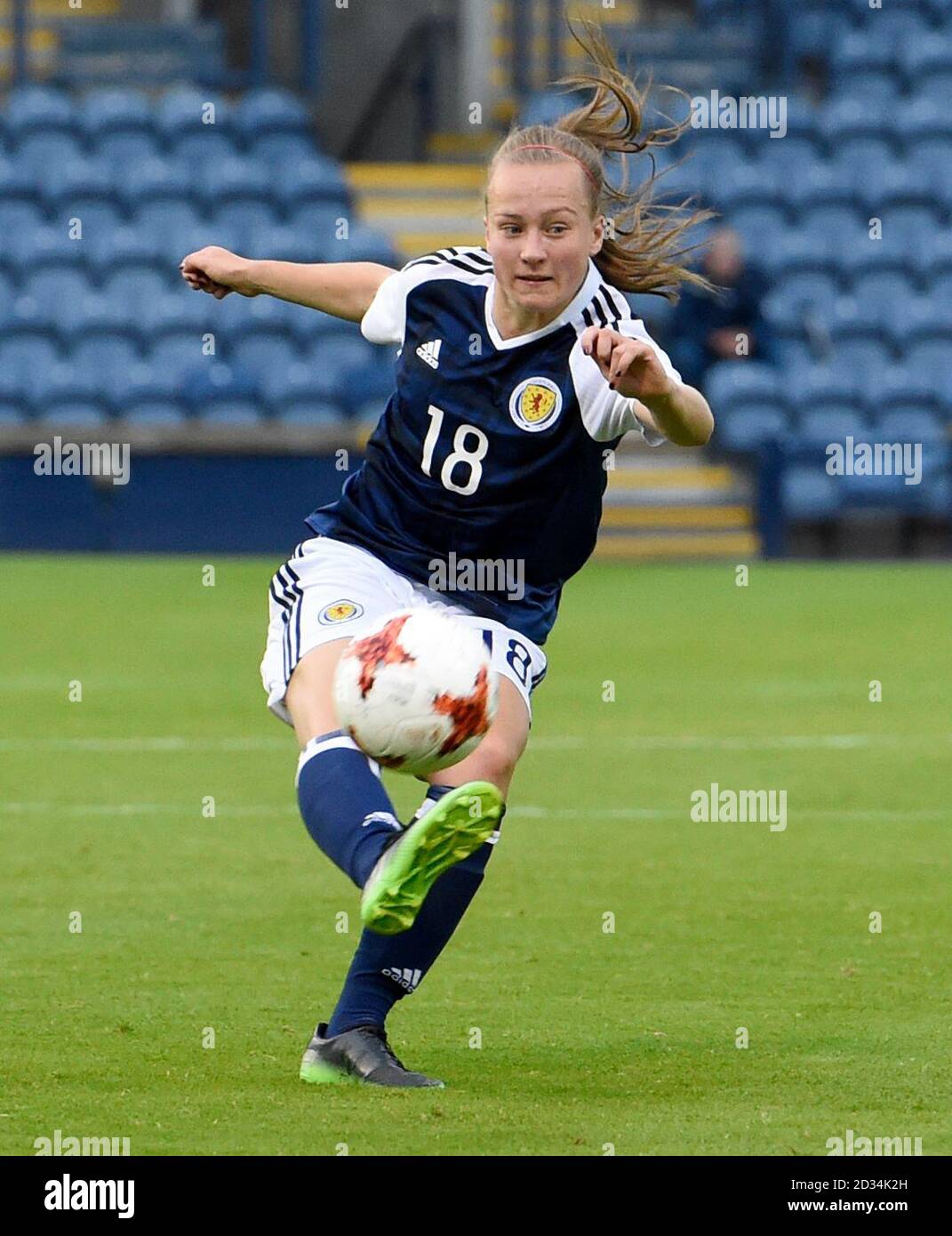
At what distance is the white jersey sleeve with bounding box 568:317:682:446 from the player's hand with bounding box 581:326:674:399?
1.09 ft

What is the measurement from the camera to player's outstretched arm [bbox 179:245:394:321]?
5.00 metres

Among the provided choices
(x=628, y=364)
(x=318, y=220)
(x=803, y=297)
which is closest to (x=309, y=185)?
(x=318, y=220)

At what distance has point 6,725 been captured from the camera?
33.7 feet

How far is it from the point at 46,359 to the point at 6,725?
9.45m

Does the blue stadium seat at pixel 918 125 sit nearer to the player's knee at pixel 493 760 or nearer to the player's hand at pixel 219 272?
the player's hand at pixel 219 272

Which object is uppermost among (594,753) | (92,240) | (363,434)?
(92,240)

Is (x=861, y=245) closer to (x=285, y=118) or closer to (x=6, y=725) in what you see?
(x=285, y=118)

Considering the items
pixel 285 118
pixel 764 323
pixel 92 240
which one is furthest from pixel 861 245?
pixel 92 240

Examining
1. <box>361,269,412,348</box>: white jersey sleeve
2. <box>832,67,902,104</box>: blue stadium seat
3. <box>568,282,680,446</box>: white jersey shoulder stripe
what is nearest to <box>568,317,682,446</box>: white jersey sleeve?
<box>568,282,680,446</box>: white jersey shoulder stripe

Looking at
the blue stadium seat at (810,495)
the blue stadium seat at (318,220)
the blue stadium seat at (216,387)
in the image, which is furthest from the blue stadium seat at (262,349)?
the blue stadium seat at (810,495)

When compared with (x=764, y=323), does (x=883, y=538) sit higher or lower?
lower

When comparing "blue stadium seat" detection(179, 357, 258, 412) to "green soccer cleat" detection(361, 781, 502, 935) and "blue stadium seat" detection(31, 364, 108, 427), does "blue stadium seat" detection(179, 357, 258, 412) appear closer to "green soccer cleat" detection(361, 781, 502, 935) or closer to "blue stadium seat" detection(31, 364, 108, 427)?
"blue stadium seat" detection(31, 364, 108, 427)
